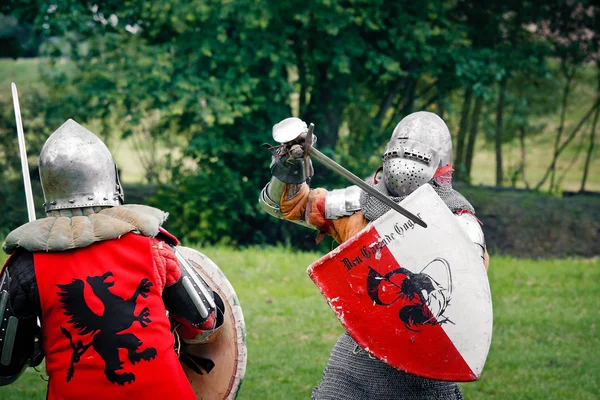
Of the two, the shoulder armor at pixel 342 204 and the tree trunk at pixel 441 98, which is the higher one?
the shoulder armor at pixel 342 204

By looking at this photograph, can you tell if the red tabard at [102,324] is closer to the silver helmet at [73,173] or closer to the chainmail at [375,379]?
the silver helmet at [73,173]

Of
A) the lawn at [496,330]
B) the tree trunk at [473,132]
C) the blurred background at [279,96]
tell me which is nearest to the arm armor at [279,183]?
the lawn at [496,330]

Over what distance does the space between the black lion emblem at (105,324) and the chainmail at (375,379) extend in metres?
0.86

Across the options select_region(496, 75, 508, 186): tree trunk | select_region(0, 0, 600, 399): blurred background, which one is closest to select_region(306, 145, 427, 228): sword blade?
select_region(0, 0, 600, 399): blurred background

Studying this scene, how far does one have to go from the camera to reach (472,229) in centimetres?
306

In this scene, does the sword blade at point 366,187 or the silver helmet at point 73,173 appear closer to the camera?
the silver helmet at point 73,173

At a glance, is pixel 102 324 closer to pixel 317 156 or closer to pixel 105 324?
pixel 105 324

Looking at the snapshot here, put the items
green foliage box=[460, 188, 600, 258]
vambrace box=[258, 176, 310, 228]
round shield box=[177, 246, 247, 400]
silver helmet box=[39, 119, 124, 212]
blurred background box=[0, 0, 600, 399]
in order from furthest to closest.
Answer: green foliage box=[460, 188, 600, 258] < blurred background box=[0, 0, 600, 399] < vambrace box=[258, 176, 310, 228] < round shield box=[177, 246, 247, 400] < silver helmet box=[39, 119, 124, 212]

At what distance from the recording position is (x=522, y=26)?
11.2 m

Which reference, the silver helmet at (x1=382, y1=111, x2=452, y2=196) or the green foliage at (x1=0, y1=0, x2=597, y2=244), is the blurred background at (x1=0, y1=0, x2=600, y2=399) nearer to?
the green foliage at (x1=0, y1=0, x2=597, y2=244)

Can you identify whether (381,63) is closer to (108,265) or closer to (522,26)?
(522,26)

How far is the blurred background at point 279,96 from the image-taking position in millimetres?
8789

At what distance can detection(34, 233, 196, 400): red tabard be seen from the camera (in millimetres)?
2537

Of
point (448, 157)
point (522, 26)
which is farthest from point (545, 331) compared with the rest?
point (522, 26)
